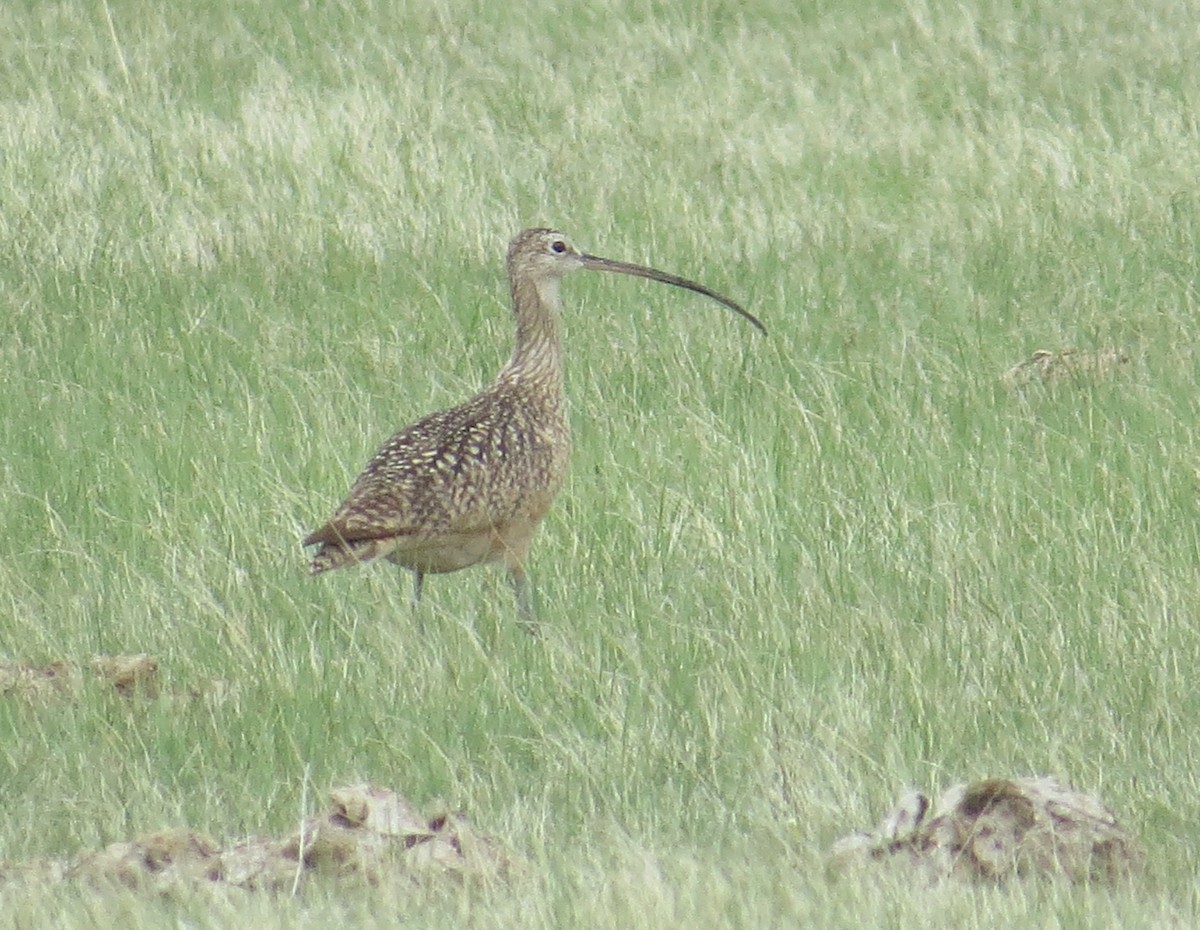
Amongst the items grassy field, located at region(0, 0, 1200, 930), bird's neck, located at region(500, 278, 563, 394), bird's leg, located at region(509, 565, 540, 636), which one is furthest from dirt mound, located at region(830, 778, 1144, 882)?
bird's neck, located at region(500, 278, 563, 394)

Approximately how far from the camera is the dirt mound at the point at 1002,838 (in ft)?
13.7

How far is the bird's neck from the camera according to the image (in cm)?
729

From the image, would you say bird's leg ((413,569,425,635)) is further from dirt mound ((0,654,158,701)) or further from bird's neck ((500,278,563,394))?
bird's neck ((500,278,563,394))

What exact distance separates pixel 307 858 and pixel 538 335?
11.1ft

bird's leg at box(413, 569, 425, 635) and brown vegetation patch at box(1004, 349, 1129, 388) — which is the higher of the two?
bird's leg at box(413, 569, 425, 635)

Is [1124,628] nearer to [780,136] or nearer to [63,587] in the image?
[63,587]

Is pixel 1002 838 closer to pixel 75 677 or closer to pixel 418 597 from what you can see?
pixel 75 677

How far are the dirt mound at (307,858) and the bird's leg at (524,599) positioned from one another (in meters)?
1.66

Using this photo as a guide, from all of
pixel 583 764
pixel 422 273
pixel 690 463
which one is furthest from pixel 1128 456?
pixel 422 273

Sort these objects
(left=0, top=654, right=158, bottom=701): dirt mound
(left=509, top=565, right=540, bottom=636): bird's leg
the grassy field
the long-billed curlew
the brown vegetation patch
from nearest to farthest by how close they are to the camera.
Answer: the grassy field < (left=0, top=654, right=158, bottom=701): dirt mound < (left=509, top=565, right=540, bottom=636): bird's leg < the long-billed curlew < the brown vegetation patch

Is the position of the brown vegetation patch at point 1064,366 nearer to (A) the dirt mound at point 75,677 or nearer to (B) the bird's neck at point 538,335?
(B) the bird's neck at point 538,335

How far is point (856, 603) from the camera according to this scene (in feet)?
20.3

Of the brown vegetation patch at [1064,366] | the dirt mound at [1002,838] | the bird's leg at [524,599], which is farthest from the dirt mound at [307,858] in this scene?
the brown vegetation patch at [1064,366]

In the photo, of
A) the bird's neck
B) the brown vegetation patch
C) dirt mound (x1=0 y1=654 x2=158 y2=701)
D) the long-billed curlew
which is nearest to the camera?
dirt mound (x1=0 y1=654 x2=158 y2=701)
